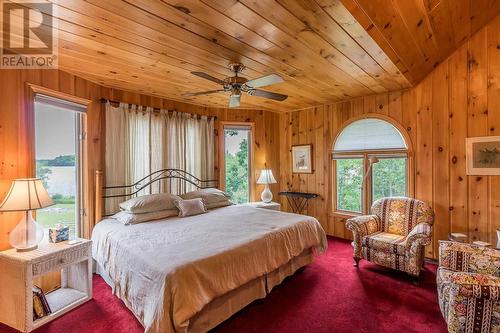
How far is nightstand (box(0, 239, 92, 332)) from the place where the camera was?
2137 mm

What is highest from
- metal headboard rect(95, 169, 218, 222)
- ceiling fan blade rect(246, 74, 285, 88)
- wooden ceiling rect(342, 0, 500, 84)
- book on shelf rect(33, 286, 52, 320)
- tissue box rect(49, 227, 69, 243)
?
wooden ceiling rect(342, 0, 500, 84)

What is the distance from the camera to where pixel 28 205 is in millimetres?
2229

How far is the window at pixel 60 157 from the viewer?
2.84 m

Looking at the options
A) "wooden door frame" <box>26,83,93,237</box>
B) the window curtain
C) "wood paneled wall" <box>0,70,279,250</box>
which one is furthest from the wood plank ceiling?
the window curtain

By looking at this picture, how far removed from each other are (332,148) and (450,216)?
202 cm

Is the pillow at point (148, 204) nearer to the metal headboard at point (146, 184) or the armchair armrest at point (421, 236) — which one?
the metal headboard at point (146, 184)

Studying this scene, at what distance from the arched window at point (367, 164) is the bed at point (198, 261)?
1562 millimetres

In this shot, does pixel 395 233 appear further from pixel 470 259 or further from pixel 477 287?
pixel 477 287

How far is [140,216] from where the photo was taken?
10.3ft

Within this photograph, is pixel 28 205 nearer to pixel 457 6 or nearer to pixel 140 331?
pixel 140 331

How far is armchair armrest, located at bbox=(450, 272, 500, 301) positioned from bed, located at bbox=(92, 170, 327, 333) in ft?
4.75

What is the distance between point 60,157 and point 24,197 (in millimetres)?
978

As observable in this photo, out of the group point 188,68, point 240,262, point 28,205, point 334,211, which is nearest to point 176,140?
point 188,68

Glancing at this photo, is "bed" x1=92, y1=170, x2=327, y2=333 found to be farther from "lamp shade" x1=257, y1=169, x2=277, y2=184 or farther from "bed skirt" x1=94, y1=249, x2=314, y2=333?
"lamp shade" x1=257, y1=169, x2=277, y2=184
